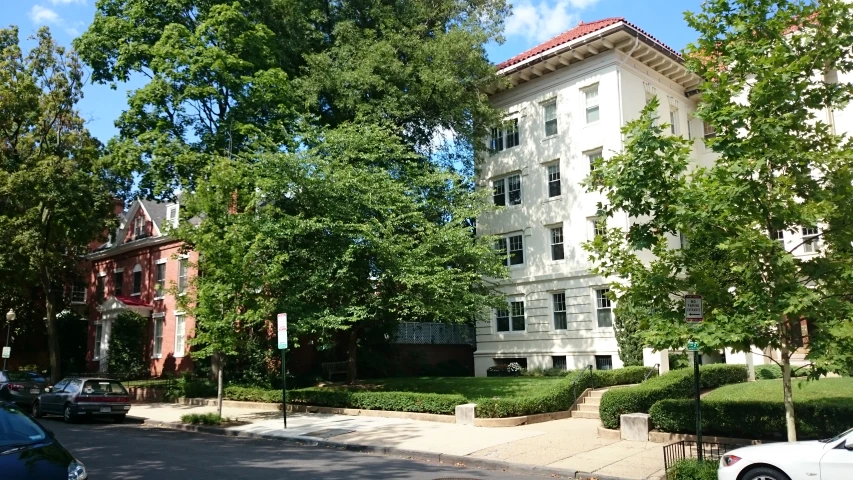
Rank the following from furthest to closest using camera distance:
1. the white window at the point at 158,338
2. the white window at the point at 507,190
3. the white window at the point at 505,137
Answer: the white window at the point at 158,338
the white window at the point at 505,137
the white window at the point at 507,190

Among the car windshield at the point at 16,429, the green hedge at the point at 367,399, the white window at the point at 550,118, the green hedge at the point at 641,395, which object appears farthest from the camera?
the white window at the point at 550,118

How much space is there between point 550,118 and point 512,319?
978cm

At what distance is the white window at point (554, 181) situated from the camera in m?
30.0

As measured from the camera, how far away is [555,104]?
30.5 metres

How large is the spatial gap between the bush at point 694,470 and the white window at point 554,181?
69.7 feet

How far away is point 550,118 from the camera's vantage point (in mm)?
30656

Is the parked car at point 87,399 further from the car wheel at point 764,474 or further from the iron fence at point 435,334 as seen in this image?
the car wheel at point 764,474

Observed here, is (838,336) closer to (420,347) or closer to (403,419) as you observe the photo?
(403,419)

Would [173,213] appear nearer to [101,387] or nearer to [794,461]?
[101,387]

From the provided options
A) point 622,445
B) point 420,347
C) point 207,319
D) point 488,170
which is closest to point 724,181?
point 622,445

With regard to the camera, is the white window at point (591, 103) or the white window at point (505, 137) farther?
the white window at point (505, 137)

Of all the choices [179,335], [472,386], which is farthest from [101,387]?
[179,335]

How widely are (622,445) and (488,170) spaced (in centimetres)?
2130

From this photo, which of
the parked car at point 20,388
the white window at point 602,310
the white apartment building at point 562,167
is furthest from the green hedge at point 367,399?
the white window at point 602,310
